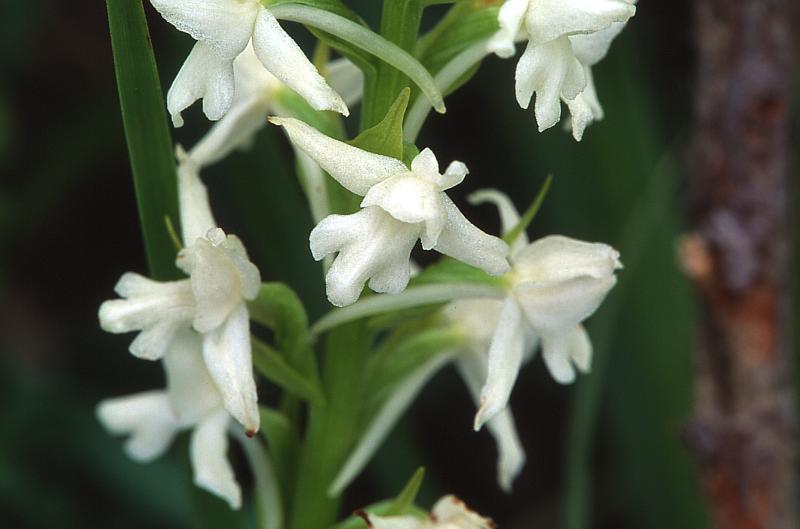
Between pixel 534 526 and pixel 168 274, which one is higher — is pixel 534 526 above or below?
below

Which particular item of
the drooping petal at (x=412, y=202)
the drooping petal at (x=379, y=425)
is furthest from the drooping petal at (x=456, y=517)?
the drooping petal at (x=412, y=202)

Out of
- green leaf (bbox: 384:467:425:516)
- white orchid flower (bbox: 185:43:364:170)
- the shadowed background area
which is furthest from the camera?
the shadowed background area

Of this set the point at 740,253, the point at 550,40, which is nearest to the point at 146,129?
the point at 550,40

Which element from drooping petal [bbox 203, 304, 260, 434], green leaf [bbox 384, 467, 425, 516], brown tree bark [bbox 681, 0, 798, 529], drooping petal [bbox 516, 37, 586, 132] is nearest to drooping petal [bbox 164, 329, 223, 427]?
drooping petal [bbox 203, 304, 260, 434]

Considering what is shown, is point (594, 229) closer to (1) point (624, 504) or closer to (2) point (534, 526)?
(1) point (624, 504)

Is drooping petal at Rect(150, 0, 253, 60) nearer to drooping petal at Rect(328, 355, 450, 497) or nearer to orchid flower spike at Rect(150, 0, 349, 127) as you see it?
orchid flower spike at Rect(150, 0, 349, 127)

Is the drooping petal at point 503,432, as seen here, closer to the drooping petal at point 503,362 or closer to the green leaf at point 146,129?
the drooping petal at point 503,362

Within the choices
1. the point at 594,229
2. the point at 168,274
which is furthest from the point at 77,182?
the point at 168,274
